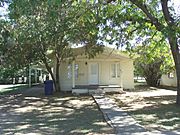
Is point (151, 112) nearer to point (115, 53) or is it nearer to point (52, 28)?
point (52, 28)

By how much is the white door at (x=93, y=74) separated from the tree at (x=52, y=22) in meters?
4.55

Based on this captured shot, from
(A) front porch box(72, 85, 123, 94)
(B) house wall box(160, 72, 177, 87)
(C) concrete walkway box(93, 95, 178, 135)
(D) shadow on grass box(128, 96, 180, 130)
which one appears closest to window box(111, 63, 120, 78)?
(A) front porch box(72, 85, 123, 94)

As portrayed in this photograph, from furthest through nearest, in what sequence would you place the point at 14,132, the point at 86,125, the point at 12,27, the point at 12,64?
the point at 12,64
the point at 12,27
the point at 86,125
the point at 14,132

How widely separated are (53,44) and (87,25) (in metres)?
7.57

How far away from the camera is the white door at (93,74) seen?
27.7 meters

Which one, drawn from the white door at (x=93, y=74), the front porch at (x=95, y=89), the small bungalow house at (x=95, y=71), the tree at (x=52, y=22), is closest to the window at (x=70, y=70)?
the small bungalow house at (x=95, y=71)

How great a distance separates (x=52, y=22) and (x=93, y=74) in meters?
14.7

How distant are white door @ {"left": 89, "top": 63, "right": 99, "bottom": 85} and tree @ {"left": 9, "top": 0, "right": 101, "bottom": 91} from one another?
4.55 meters

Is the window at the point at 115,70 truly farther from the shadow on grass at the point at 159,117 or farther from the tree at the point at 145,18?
the shadow on grass at the point at 159,117

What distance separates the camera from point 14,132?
9969 millimetres

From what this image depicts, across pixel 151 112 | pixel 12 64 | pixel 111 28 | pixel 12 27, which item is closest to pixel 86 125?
pixel 151 112

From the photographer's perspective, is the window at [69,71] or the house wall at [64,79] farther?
the window at [69,71]

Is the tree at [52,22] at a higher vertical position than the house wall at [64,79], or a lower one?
higher

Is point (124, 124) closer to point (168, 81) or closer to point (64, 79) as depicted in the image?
point (64, 79)
